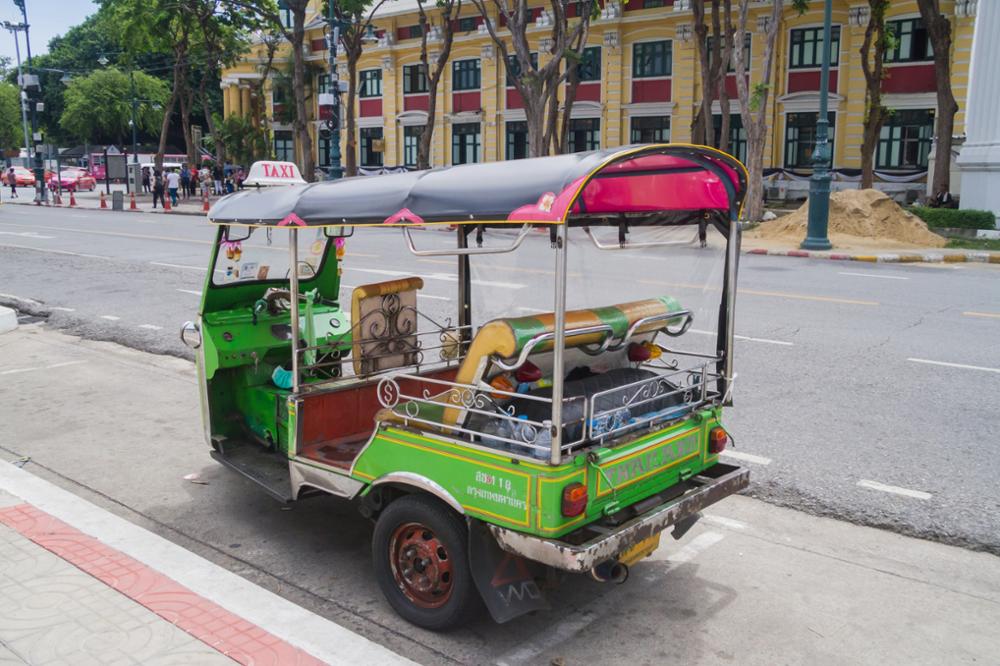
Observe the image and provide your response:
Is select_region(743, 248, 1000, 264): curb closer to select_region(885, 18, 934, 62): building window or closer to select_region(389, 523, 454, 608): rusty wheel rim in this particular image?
select_region(885, 18, 934, 62): building window

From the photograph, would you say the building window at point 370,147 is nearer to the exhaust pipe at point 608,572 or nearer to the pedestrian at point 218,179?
the pedestrian at point 218,179

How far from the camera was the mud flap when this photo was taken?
3873mm

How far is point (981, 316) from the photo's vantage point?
1199 cm

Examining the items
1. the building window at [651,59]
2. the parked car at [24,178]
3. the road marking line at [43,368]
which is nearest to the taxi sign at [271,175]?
the road marking line at [43,368]

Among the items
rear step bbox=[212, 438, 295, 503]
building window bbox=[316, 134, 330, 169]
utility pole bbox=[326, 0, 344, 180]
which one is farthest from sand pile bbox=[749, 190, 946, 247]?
building window bbox=[316, 134, 330, 169]

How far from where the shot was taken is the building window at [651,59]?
3600 cm

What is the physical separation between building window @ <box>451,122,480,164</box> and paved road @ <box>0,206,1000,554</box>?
2377cm

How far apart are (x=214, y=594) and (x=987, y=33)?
2473 cm

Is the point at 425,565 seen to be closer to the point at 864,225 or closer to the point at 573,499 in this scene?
the point at 573,499

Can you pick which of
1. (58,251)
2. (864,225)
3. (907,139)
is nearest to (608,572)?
(58,251)

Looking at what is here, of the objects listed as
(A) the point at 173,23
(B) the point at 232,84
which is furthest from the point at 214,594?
(B) the point at 232,84

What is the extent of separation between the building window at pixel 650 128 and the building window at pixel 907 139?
27.4 ft

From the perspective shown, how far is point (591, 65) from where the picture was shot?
38.2m

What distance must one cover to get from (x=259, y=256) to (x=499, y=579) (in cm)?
320
